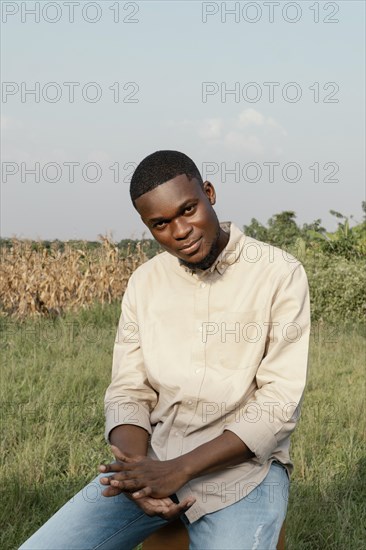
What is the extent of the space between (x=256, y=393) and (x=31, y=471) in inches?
96.3

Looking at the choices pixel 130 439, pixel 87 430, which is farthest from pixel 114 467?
pixel 87 430

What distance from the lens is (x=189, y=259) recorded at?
8.63 ft

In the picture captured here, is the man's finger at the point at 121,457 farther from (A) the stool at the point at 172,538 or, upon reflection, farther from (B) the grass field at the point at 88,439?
(B) the grass field at the point at 88,439

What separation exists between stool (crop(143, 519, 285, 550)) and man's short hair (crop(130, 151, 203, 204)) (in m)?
1.03

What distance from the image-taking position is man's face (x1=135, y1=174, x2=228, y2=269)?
8.41ft

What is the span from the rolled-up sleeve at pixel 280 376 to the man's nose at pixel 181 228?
337 millimetres

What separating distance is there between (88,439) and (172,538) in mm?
2895

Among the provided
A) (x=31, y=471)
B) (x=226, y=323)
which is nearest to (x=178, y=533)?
(x=226, y=323)

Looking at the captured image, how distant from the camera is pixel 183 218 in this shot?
8.45 feet

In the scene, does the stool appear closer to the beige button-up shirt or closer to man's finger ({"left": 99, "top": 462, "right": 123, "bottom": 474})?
the beige button-up shirt

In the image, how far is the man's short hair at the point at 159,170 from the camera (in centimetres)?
258

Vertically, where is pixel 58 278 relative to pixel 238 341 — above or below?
below

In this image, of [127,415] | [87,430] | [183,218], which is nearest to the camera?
[183,218]

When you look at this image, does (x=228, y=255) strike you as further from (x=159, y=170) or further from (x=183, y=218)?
(x=159, y=170)
